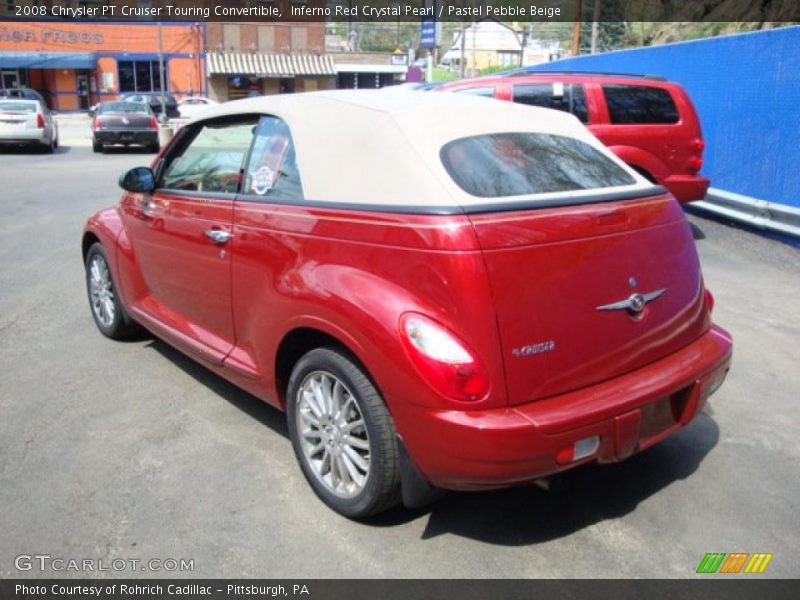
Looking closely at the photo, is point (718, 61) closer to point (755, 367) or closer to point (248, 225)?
point (755, 367)

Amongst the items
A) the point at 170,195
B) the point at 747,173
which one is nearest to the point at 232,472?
the point at 170,195

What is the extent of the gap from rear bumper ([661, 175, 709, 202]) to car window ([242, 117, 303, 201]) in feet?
20.1

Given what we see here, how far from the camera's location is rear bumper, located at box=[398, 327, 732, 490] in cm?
258

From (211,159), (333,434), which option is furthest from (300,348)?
(211,159)

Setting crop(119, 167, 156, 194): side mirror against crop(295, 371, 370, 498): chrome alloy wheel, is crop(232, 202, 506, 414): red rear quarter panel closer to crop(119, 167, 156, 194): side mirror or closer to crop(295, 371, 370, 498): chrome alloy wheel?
crop(295, 371, 370, 498): chrome alloy wheel

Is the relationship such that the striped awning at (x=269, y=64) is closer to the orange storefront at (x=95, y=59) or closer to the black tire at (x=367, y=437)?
the orange storefront at (x=95, y=59)

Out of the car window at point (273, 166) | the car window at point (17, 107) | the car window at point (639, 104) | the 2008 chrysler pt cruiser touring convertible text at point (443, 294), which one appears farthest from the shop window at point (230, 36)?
the car window at point (273, 166)

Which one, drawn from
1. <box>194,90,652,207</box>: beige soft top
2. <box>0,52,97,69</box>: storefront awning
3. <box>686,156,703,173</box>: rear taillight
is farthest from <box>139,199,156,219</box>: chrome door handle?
<box>0,52,97,69</box>: storefront awning

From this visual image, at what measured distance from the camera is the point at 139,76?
160ft

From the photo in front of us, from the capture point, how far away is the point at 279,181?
3.51 m

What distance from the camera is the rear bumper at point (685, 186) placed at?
8.53m

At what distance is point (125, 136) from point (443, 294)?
21.2m

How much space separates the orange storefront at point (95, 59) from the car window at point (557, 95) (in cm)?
4393

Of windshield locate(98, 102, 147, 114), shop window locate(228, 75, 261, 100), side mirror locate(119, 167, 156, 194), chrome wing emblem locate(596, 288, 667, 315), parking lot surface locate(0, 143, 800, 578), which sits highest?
shop window locate(228, 75, 261, 100)
